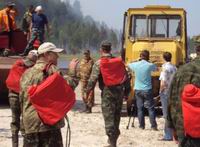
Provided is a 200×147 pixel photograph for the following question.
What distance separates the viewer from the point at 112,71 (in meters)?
9.38

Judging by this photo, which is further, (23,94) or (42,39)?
(42,39)

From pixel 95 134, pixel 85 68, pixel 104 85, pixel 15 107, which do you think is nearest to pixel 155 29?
pixel 85 68

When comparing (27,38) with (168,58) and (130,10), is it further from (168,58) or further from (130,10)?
(168,58)

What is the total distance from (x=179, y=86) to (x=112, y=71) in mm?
4242

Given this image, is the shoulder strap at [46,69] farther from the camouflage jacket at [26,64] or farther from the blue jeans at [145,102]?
the blue jeans at [145,102]

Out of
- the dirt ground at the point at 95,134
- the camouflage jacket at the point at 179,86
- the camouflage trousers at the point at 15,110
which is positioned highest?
the camouflage jacket at the point at 179,86

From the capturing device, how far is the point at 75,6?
13700cm

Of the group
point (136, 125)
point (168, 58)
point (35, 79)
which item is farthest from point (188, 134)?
point (136, 125)

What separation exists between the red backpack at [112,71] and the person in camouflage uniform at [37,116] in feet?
11.8

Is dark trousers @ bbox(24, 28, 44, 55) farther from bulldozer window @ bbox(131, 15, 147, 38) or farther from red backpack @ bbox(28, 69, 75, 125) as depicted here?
red backpack @ bbox(28, 69, 75, 125)

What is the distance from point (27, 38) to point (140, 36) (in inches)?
167

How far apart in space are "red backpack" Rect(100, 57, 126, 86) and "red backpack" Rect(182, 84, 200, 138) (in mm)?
4313

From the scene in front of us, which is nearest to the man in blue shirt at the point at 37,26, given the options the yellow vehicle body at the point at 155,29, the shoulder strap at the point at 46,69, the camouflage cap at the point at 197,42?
the yellow vehicle body at the point at 155,29

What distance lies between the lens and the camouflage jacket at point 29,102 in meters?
5.60
